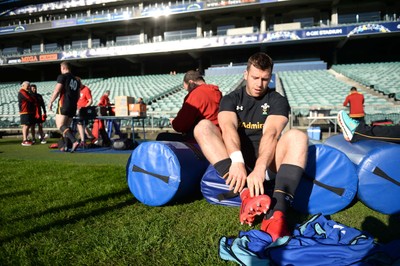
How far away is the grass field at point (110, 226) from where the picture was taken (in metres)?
1.47

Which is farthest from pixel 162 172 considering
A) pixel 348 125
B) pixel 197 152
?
pixel 348 125

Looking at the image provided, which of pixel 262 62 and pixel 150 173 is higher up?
pixel 262 62

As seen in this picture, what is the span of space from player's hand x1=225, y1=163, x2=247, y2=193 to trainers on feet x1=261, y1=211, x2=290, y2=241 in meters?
0.27

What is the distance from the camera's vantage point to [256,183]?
1.76 metres

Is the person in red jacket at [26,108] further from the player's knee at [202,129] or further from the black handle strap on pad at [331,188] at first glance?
the black handle strap on pad at [331,188]

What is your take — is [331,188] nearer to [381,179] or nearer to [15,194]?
[381,179]

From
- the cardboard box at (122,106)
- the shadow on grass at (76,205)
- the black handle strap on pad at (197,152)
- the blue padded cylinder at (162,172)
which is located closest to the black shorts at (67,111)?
the cardboard box at (122,106)

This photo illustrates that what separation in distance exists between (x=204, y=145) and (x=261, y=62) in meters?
0.75

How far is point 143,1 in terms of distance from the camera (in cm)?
2583

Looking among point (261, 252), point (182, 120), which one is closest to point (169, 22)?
point (182, 120)

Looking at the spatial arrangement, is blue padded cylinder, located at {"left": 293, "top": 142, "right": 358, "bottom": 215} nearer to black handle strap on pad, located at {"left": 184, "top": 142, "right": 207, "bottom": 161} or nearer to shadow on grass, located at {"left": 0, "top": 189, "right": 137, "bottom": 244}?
black handle strap on pad, located at {"left": 184, "top": 142, "right": 207, "bottom": 161}

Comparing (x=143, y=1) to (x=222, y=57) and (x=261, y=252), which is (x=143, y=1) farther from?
(x=261, y=252)

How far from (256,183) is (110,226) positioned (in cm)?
100

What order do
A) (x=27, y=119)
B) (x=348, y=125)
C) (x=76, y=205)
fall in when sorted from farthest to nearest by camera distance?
(x=27, y=119) < (x=348, y=125) < (x=76, y=205)
